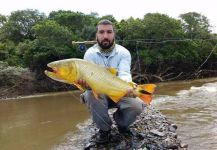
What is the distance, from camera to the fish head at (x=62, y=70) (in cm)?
369

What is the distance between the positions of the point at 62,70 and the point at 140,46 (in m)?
23.5

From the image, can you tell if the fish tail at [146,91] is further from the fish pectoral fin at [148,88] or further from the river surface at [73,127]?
the river surface at [73,127]

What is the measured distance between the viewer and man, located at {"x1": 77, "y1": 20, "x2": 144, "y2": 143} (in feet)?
15.8

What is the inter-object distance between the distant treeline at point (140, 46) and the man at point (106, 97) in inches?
713

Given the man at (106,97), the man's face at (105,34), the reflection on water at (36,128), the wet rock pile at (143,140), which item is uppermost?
the man's face at (105,34)

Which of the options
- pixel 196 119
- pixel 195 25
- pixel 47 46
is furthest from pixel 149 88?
pixel 195 25

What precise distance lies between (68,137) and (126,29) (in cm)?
2002

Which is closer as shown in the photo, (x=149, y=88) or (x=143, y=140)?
(x=149, y=88)

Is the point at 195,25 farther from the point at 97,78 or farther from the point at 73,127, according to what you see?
the point at 97,78

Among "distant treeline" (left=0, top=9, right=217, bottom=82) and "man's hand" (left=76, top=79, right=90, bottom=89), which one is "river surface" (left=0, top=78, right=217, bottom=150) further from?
"distant treeline" (left=0, top=9, right=217, bottom=82)

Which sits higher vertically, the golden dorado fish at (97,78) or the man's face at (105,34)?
the man's face at (105,34)

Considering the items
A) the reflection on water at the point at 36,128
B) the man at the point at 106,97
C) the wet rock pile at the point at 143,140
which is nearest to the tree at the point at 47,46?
the reflection on water at the point at 36,128

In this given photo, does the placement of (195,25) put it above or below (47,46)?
above

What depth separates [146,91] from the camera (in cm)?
381
